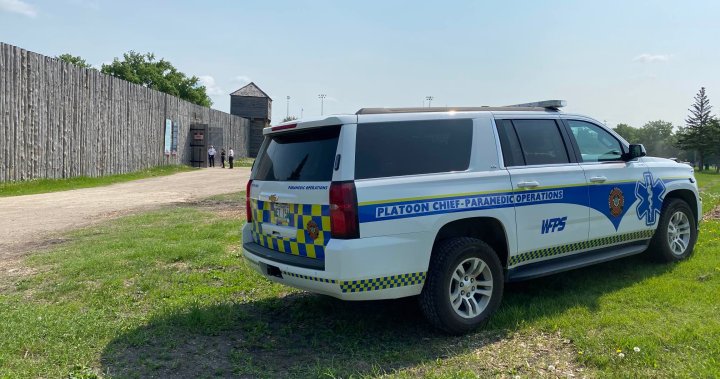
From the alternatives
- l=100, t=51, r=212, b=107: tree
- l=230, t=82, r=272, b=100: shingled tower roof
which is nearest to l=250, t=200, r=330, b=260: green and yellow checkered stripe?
l=230, t=82, r=272, b=100: shingled tower roof

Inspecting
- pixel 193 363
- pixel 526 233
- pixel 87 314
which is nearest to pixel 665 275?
pixel 526 233

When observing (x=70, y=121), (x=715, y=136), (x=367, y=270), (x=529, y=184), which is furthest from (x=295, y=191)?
(x=715, y=136)

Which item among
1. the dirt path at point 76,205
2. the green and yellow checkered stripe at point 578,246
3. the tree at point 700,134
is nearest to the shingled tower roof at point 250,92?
the dirt path at point 76,205

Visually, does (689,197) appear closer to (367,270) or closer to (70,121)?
(367,270)

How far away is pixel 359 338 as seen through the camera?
14.3ft

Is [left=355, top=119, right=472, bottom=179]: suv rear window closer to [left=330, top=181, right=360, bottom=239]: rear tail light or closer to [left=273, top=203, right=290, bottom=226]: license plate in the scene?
[left=330, top=181, right=360, bottom=239]: rear tail light

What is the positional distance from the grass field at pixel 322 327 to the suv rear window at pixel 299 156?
1314 mm

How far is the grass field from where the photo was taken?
12.3 ft

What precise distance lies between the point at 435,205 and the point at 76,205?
1132cm

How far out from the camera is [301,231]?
13.9 feet

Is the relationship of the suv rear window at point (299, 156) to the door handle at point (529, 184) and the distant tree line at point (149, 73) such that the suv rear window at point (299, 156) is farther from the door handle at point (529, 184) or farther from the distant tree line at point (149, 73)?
the distant tree line at point (149, 73)

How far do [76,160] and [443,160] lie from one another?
1750 centimetres

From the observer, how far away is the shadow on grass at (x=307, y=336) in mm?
3809

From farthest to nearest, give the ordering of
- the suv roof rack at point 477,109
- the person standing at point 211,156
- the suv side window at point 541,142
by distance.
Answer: the person standing at point 211,156
the suv side window at point 541,142
the suv roof rack at point 477,109
